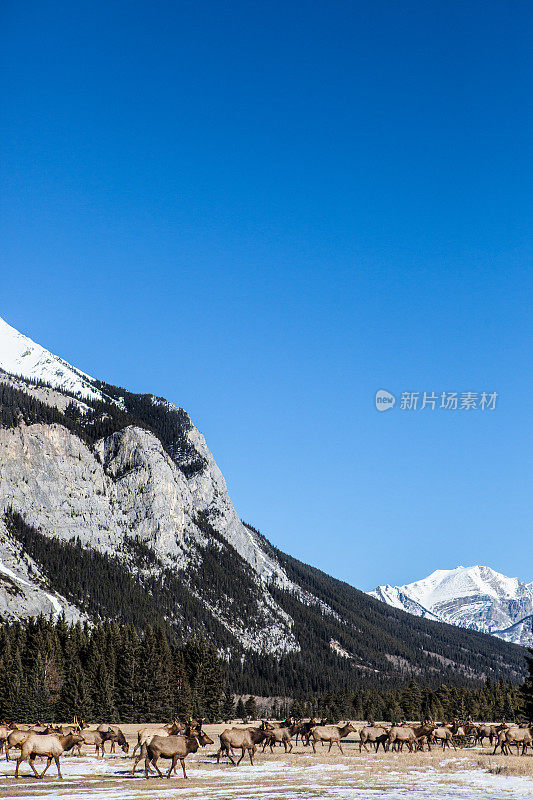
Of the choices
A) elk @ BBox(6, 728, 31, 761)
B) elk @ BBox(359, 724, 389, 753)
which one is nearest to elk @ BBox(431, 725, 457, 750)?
elk @ BBox(359, 724, 389, 753)

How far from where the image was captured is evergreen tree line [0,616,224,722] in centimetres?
9456

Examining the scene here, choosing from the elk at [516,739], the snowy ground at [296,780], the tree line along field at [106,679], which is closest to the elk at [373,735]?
the snowy ground at [296,780]

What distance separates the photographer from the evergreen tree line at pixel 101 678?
94.6m

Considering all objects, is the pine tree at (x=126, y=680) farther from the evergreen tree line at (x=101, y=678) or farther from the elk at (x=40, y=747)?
the elk at (x=40, y=747)

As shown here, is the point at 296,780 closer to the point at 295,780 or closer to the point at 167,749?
the point at 295,780

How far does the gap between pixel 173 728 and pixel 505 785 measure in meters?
18.6

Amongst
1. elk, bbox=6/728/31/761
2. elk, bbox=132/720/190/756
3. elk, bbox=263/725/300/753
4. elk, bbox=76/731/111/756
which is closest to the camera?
elk, bbox=132/720/190/756

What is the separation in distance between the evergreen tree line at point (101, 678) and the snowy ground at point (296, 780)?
50.9 metres

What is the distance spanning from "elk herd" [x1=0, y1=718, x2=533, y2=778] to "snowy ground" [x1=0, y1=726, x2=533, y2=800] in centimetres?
110

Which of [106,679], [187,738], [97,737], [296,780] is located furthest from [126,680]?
[296,780]

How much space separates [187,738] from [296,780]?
6763 mm

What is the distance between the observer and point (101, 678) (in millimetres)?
103250

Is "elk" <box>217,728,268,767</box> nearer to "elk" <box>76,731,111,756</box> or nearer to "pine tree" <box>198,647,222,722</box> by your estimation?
"elk" <box>76,731,111,756</box>

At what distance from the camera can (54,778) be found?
119ft
